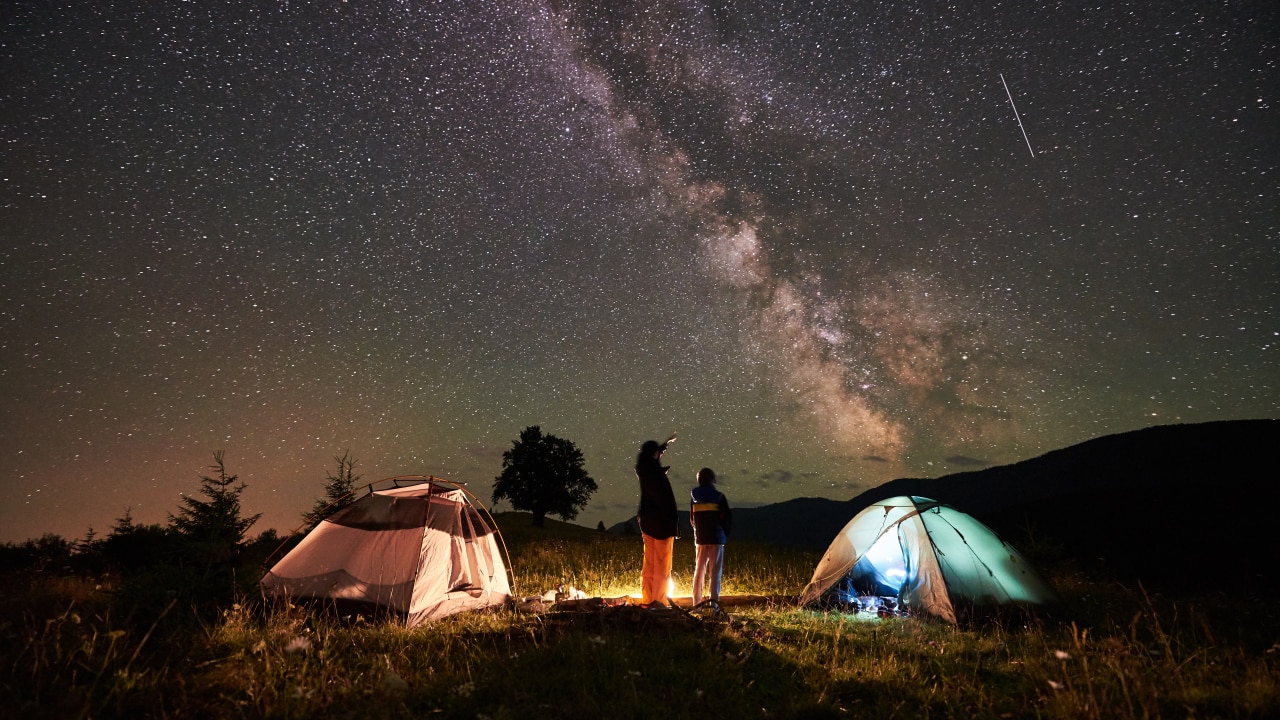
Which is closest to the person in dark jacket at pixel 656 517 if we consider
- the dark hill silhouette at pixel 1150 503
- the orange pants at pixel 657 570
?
the orange pants at pixel 657 570

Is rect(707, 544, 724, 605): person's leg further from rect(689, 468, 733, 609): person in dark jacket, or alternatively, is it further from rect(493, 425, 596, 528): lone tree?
rect(493, 425, 596, 528): lone tree

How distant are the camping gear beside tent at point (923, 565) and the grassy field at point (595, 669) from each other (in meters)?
0.99

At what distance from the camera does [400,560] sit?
29.9 feet

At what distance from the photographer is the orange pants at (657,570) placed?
978 centimetres

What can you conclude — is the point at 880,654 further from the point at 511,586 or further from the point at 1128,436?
the point at 1128,436

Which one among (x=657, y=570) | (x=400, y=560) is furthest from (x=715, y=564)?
(x=400, y=560)

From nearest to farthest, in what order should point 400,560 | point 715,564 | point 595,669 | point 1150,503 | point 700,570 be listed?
point 595,669
point 400,560
point 715,564
point 700,570
point 1150,503

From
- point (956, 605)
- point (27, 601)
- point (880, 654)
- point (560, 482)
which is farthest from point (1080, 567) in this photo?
point (560, 482)

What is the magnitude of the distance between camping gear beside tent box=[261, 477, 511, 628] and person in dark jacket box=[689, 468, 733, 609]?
3.37 m

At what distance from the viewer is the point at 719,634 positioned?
7.02 m

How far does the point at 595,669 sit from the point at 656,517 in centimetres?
430

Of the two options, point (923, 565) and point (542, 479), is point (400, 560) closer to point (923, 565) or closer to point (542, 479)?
point (923, 565)

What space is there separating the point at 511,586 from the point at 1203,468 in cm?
12903

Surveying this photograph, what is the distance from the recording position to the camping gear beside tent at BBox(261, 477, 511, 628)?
884cm
